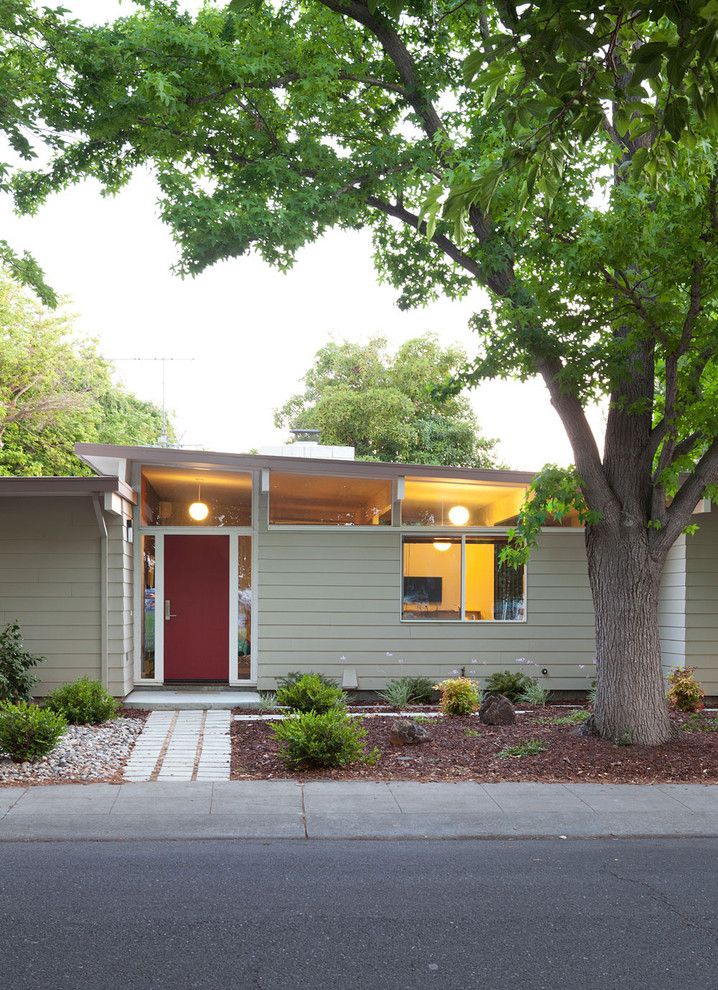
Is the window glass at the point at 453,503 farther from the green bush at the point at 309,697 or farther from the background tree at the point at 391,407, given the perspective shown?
the background tree at the point at 391,407

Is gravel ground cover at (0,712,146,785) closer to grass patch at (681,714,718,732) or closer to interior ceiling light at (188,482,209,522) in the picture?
Result: interior ceiling light at (188,482,209,522)

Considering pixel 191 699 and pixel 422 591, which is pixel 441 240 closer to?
pixel 422 591

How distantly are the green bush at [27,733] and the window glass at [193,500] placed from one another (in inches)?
189

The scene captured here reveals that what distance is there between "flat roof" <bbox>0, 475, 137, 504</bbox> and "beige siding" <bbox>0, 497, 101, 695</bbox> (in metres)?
0.95

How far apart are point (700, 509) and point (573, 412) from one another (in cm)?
392

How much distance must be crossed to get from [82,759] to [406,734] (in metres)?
3.13

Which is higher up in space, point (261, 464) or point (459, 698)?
point (261, 464)

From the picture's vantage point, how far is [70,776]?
28.0ft

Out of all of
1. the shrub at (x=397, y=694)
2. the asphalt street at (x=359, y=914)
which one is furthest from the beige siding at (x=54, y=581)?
the asphalt street at (x=359, y=914)

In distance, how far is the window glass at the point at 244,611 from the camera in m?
13.4

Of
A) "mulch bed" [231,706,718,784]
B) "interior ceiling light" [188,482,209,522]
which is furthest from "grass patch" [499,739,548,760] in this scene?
"interior ceiling light" [188,482,209,522]

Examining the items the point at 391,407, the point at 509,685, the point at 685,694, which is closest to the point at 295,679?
the point at 509,685

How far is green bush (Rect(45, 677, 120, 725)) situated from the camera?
10.8m

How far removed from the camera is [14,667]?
11508 mm
